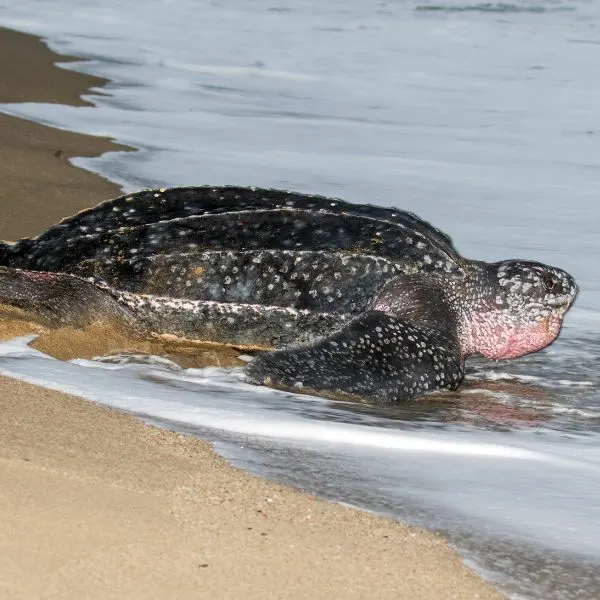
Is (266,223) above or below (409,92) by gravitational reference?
below

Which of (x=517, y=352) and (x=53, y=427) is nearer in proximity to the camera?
(x=53, y=427)

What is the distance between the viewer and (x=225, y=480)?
2.42 metres

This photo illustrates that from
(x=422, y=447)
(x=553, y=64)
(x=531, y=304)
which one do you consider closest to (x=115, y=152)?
(x=531, y=304)

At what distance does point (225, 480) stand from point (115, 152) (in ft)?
15.3

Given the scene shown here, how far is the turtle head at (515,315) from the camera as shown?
412 centimetres

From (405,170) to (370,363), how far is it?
11.6 ft

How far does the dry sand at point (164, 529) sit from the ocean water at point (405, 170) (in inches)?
5.7

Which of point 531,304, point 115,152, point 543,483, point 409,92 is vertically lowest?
point 543,483

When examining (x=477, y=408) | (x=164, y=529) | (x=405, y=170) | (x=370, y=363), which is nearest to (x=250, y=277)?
(x=370, y=363)

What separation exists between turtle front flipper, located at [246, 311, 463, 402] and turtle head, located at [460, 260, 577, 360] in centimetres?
33

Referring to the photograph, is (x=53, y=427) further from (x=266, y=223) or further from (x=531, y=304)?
(x=531, y=304)

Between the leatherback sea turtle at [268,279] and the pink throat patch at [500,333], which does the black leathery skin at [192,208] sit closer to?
the leatherback sea turtle at [268,279]

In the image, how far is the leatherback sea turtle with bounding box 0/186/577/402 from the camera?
383cm

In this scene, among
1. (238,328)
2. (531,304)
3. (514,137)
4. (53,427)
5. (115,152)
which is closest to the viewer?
(53,427)
